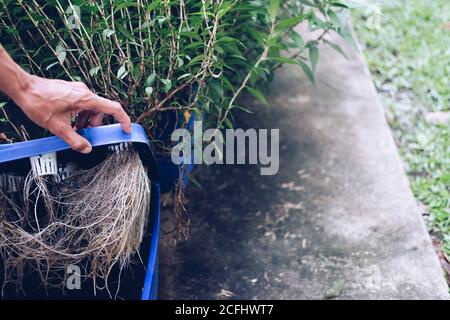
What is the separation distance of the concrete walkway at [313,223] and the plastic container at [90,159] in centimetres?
35

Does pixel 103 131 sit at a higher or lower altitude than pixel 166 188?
higher

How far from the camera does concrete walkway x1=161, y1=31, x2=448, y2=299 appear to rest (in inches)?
90.0

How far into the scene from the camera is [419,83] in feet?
10.7

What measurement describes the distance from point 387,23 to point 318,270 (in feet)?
6.82

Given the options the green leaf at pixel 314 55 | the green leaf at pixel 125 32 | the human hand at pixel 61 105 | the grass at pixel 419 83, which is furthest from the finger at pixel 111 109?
the grass at pixel 419 83

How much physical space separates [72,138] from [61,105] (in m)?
0.09

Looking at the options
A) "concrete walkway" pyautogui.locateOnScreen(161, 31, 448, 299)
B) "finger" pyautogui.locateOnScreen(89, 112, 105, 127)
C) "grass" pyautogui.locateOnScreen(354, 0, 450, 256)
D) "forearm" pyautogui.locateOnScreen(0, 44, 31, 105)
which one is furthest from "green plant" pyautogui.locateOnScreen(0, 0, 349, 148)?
"grass" pyautogui.locateOnScreen(354, 0, 450, 256)

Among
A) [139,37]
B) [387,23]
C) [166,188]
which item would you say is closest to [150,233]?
[166,188]

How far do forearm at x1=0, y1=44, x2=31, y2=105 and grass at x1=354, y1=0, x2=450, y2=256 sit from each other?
1.63m

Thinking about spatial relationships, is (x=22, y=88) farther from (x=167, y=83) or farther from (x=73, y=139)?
(x=167, y=83)

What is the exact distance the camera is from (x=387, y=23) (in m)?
3.81

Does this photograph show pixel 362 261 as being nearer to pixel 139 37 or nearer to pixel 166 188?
pixel 166 188

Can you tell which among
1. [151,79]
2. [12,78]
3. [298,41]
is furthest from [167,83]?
[298,41]

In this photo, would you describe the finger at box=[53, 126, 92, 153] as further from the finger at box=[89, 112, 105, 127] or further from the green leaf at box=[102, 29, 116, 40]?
the green leaf at box=[102, 29, 116, 40]
